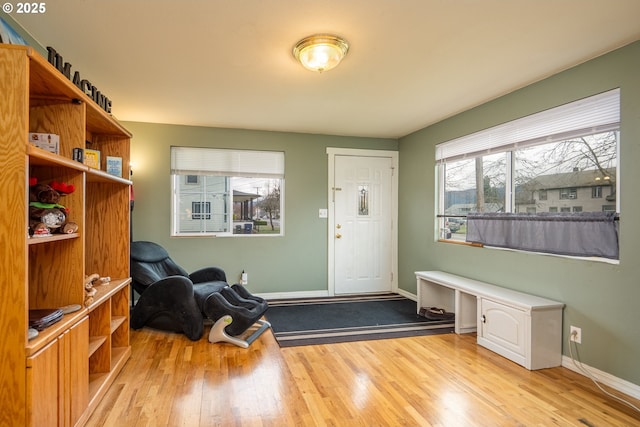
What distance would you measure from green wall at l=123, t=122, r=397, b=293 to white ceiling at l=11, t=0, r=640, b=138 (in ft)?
2.65

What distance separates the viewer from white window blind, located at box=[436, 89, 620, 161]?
2.53 metres

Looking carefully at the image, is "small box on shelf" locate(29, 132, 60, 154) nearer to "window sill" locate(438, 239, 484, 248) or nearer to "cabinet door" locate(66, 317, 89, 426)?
"cabinet door" locate(66, 317, 89, 426)

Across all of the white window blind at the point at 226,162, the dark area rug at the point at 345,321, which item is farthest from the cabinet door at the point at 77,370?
the white window blind at the point at 226,162

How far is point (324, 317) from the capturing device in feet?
13.3

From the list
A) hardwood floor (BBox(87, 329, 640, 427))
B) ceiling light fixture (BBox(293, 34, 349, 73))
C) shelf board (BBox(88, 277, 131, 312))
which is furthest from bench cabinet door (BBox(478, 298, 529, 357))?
shelf board (BBox(88, 277, 131, 312))

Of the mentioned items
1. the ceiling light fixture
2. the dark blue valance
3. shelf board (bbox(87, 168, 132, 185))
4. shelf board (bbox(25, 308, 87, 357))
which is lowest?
shelf board (bbox(25, 308, 87, 357))

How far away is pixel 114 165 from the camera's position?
2.66 metres

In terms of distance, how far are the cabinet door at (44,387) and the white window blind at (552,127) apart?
3.62 m

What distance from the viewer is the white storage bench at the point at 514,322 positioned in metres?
2.72

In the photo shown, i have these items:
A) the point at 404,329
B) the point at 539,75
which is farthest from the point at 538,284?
the point at 539,75

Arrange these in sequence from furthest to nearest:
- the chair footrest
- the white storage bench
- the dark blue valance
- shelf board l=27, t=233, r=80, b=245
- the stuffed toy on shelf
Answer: the chair footrest
the white storage bench
the dark blue valance
the stuffed toy on shelf
shelf board l=27, t=233, r=80, b=245

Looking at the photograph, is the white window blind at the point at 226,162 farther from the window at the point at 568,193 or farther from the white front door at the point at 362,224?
the window at the point at 568,193

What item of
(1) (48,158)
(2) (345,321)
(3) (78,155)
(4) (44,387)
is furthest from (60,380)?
(2) (345,321)

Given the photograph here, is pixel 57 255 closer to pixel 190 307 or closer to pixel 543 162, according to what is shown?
pixel 190 307
